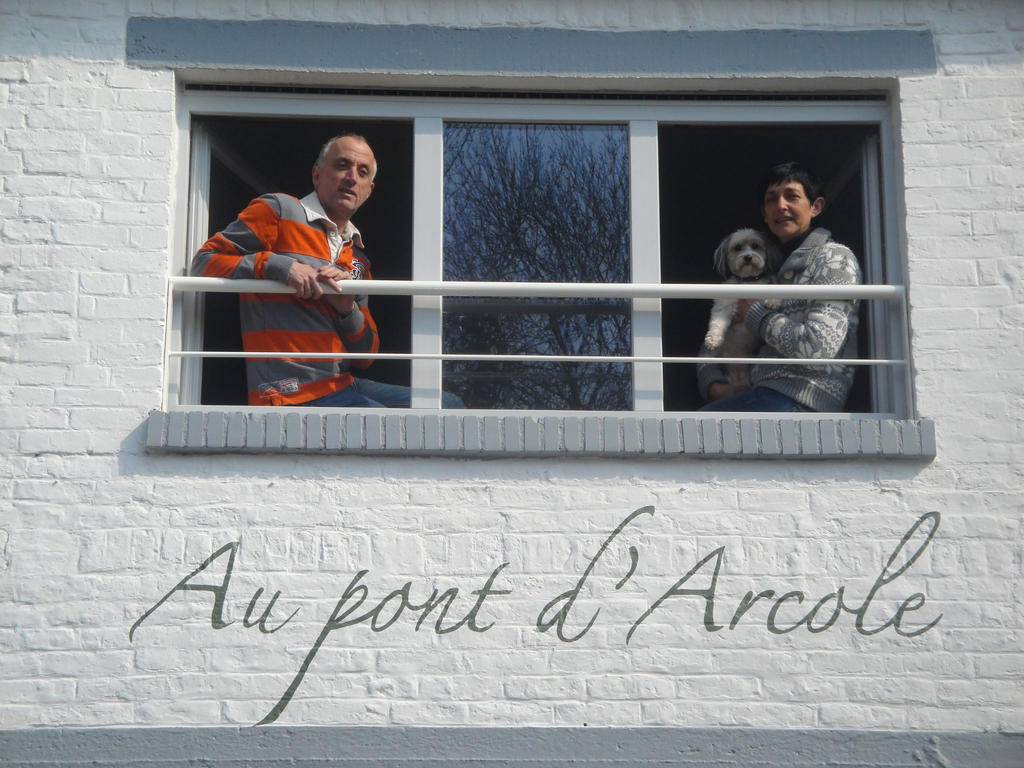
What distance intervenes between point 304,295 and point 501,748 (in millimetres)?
1924

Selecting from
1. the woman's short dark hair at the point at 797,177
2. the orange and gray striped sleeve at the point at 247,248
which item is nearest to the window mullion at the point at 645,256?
the woman's short dark hair at the point at 797,177

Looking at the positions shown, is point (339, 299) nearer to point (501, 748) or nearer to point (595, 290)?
point (595, 290)

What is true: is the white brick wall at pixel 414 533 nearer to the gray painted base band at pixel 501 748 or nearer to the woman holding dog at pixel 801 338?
the gray painted base band at pixel 501 748

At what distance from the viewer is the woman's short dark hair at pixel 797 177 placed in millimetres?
5758

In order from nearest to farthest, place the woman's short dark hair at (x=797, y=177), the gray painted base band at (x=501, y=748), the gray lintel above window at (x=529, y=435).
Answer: the gray painted base band at (x=501, y=748) → the gray lintel above window at (x=529, y=435) → the woman's short dark hair at (x=797, y=177)

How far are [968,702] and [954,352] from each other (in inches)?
54.4

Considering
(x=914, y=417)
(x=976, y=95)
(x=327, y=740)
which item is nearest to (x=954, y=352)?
(x=914, y=417)

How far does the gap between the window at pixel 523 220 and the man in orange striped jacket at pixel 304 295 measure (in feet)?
0.59

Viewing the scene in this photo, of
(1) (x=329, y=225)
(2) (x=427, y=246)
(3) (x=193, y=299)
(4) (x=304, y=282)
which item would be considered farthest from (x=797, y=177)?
(3) (x=193, y=299)

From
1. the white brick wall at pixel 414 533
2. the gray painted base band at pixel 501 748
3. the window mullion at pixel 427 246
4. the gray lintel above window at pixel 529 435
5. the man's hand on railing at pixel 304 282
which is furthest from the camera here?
the window mullion at pixel 427 246

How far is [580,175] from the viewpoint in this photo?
5648 mm

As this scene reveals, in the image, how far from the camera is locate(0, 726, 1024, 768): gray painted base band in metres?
4.80

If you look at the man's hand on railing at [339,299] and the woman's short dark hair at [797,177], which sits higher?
the woman's short dark hair at [797,177]

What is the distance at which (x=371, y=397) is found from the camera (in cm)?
540
